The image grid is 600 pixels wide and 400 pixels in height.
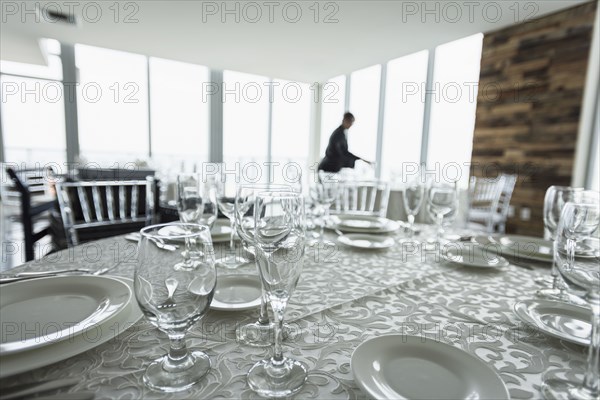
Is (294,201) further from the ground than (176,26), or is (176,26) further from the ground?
(176,26)

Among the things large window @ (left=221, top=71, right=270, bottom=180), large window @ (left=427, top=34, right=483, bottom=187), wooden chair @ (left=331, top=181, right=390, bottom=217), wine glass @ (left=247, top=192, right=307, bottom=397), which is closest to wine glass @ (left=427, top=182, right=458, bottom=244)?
wooden chair @ (left=331, top=181, right=390, bottom=217)

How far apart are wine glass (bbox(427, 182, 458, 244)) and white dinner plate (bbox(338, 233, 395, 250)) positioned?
0.55 feet

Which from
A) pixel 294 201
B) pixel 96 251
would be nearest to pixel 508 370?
pixel 294 201

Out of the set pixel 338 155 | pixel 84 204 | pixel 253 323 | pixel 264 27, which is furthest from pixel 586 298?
pixel 264 27

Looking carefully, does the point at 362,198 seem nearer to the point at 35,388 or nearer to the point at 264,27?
the point at 35,388

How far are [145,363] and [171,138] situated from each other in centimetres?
676

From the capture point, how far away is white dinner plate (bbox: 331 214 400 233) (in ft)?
4.09

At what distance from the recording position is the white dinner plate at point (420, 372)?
40 cm

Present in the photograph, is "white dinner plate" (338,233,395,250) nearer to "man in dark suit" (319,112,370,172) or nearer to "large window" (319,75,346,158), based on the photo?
"man in dark suit" (319,112,370,172)

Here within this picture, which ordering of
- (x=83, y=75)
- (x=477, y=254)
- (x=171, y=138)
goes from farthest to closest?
1. (x=171, y=138)
2. (x=83, y=75)
3. (x=477, y=254)

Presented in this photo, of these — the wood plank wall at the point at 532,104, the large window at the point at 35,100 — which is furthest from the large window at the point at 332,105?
the large window at the point at 35,100

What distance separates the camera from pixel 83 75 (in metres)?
5.71

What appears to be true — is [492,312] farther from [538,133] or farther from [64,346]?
[538,133]

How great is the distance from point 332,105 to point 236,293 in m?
7.57
